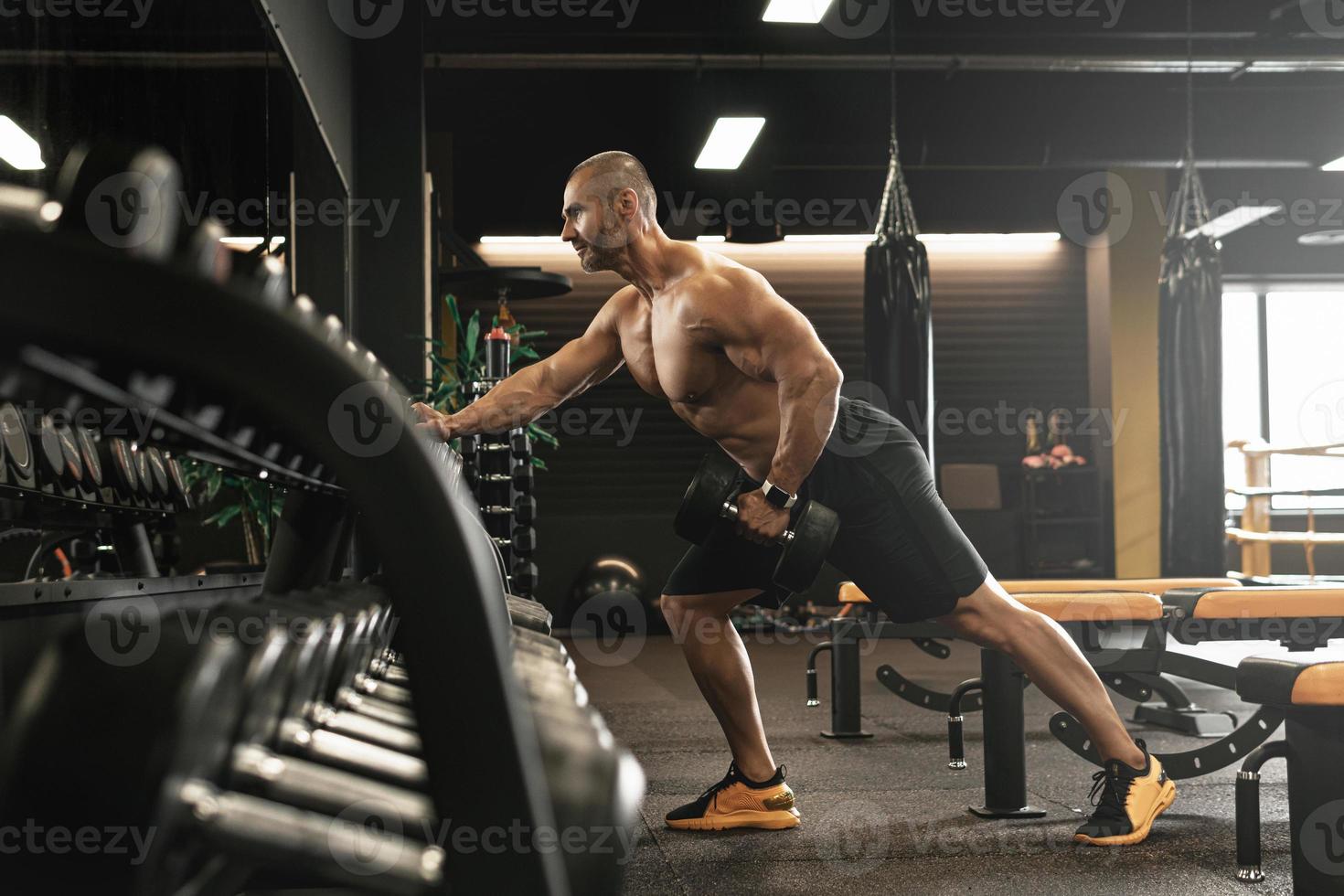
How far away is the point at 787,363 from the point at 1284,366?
9.27 metres

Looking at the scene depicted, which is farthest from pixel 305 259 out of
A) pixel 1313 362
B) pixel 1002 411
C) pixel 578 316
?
pixel 1313 362

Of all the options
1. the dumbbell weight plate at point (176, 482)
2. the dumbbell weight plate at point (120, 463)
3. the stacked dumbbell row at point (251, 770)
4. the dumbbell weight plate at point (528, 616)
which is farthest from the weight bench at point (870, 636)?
the stacked dumbbell row at point (251, 770)

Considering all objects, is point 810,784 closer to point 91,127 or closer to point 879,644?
point 91,127

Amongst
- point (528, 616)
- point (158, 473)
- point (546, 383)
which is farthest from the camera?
point (546, 383)

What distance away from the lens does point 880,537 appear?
2434 mm

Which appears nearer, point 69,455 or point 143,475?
point 69,455

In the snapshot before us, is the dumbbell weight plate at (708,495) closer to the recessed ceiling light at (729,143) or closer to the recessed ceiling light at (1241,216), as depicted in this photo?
the recessed ceiling light at (729,143)

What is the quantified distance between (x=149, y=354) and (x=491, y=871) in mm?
210

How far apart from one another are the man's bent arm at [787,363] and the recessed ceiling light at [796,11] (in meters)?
3.55

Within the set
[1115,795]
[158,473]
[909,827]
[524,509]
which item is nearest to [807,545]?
[909,827]

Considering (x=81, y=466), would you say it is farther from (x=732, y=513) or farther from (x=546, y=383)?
(x=732, y=513)

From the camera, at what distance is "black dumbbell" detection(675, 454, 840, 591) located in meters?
2.33

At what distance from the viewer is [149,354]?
0.34m

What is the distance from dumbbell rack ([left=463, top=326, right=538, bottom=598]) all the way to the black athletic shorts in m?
2.32
